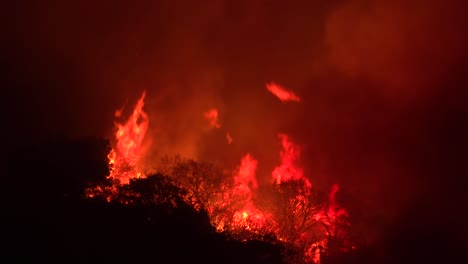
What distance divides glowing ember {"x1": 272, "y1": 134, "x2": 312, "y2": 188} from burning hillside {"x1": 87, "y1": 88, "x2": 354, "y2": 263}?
6.30 metres

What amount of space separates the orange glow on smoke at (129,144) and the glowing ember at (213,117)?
A: 51.9 feet

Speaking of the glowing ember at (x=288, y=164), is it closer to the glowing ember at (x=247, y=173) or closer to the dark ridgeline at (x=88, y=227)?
the glowing ember at (x=247, y=173)

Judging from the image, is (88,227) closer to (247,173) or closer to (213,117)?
(247,173)

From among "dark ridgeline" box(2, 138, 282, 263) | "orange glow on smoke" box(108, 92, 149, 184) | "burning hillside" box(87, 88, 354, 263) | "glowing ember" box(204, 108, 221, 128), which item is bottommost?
"dark ridgeline" box(2, 138, 282, 263)

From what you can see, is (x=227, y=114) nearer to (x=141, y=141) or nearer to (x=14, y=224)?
(x=141, y=141)

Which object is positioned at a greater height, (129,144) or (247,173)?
(247,173)

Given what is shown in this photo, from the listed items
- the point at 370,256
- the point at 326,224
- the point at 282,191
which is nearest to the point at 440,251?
the point at 370,256

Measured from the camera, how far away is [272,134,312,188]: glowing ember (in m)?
61.2

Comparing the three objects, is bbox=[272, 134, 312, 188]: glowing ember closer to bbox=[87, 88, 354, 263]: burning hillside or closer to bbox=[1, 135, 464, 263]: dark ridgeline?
bbox=[87, 88, 354, 263]: burning hillside

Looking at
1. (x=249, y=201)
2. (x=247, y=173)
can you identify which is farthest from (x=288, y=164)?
(x=249, y=201)

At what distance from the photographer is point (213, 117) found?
69.6 meters

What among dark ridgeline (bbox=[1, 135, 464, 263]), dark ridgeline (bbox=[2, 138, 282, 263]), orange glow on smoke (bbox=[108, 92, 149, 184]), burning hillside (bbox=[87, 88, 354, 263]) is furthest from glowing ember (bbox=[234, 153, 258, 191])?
dark ridgeline (bbox=[2, 138, 282, 263])

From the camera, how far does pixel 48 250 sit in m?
20.2

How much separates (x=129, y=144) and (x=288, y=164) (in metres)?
25.1
